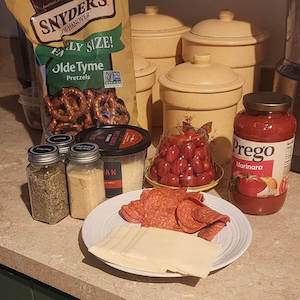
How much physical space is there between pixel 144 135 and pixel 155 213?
0.64 ft


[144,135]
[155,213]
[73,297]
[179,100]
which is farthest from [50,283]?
[179,100]

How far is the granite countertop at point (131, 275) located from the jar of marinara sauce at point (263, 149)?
0.17 feet

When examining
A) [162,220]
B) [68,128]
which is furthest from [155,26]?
[162,220]

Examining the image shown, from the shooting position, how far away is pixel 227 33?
44.5 inches

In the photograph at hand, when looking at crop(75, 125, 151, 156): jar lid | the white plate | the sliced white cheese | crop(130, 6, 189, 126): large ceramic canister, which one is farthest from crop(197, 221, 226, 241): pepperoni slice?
crop(130, 6, 189, 126): large ceramic canister

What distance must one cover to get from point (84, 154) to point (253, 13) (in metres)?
0.69

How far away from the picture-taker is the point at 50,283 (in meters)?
0.77

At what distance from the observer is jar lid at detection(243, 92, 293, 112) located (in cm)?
82

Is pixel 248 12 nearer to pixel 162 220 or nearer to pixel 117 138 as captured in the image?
pixel 117 138

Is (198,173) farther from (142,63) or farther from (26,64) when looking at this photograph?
(26,64)

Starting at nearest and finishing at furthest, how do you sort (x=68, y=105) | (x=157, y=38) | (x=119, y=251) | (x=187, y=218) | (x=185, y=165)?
(x=119, y=251)
(x=187, y=218)
(x=185, y=165)
(x=68, y=105)
(x=157, y=38)

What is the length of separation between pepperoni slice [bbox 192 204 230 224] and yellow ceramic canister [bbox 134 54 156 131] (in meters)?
0.43

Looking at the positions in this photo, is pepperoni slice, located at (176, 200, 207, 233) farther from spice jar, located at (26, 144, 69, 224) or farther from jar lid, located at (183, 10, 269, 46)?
jar lid, located at (183, 10, 269, 46)

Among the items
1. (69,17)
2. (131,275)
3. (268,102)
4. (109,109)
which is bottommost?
(131,275)
